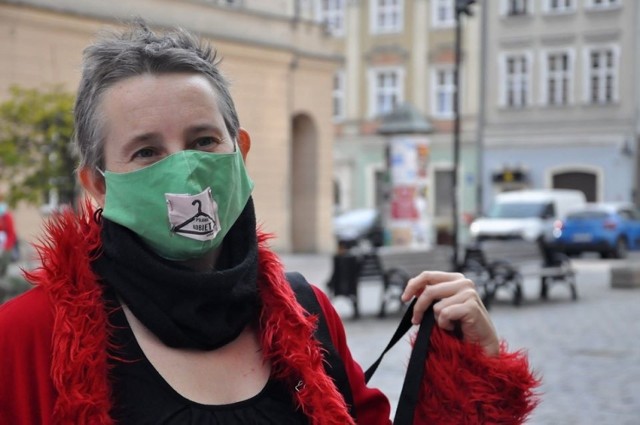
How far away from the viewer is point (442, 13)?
48938mm

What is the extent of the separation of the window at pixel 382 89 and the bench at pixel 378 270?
112 feet

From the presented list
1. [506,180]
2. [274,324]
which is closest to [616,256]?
[506,180]

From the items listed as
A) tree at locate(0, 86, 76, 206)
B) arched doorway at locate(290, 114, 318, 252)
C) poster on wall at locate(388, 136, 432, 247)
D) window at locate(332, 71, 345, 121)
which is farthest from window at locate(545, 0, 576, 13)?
tree at locate(0, 86, 76, 206)

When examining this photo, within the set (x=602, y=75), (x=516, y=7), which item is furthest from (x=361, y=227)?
(x=516, y=7)

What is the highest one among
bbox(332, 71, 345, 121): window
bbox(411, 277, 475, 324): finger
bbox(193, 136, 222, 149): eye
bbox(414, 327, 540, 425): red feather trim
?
bbox(332, 71, 345, 121): window

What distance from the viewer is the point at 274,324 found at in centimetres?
240

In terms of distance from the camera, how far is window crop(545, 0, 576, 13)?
45.8m

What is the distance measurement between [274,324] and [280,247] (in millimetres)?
30376

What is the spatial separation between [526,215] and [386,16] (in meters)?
20.1

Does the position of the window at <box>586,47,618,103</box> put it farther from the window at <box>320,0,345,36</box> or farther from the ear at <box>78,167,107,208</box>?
the ear at <box>78,167,107,208</box>

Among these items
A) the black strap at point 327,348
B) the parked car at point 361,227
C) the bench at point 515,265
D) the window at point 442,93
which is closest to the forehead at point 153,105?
the black strap at point 327,348

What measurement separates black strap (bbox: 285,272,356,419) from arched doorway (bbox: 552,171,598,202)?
44.2 metres

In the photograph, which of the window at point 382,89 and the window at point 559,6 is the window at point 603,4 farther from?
the window at point 382,89

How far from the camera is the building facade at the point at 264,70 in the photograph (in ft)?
83.4
